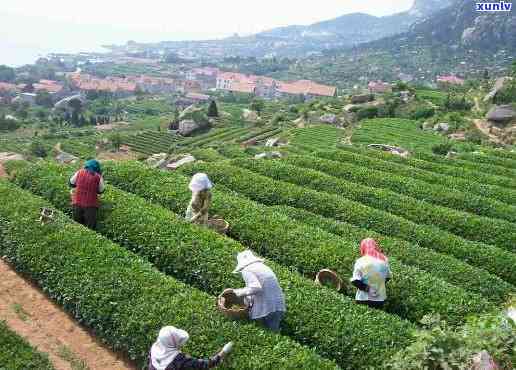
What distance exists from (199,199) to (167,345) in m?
5.85

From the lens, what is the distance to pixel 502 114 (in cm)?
4588

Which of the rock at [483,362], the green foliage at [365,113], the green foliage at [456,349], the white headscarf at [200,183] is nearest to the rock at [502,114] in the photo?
the green foliage at [365,113]

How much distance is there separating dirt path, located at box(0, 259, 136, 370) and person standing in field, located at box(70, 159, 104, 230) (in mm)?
2513

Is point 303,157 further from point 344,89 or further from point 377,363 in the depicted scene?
point 344,89

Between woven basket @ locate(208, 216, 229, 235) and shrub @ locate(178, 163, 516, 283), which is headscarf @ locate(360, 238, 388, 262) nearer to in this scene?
woven basket @ locate(208, 216, 229, 235)

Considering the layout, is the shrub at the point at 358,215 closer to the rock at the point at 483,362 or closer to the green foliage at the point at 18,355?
the rock at the point at 483,362

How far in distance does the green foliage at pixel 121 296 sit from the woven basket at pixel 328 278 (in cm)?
295

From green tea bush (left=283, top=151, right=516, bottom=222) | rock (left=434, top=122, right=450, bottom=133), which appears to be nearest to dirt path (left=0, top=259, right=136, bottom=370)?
green tea bush (left=283, top=151, right=516, bottom=222)

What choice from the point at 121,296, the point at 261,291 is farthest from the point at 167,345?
the point at 121,296

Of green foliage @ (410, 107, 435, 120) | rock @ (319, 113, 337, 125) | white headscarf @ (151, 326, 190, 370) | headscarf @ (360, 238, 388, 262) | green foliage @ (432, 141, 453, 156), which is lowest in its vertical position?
rock @ (319, 113, 337, 125)

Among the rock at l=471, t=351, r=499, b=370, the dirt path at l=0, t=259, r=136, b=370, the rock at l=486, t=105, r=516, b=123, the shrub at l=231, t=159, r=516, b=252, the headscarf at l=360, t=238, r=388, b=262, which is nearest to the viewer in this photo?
the rock at l=471, t=351, r=499, b=370

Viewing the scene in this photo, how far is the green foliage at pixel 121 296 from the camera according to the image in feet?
28.6

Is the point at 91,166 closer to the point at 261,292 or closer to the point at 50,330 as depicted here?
the point at 50,330

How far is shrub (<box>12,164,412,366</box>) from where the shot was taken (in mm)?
9484
